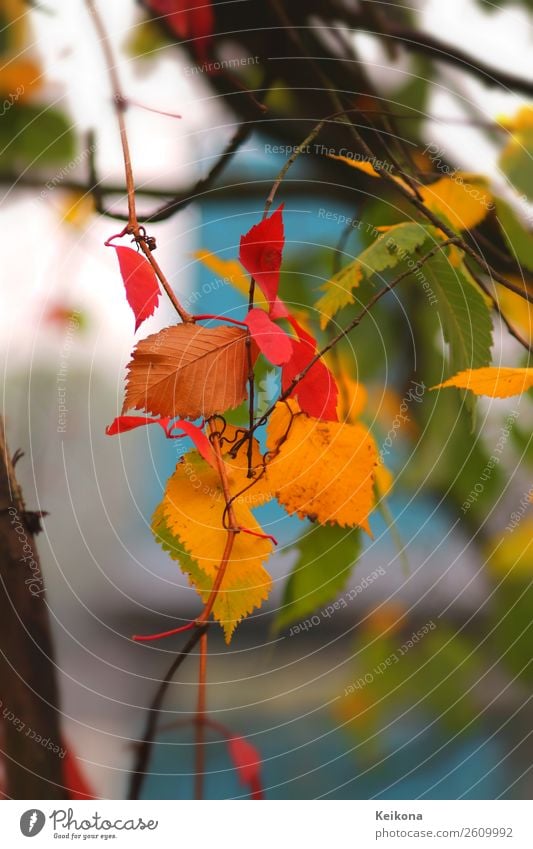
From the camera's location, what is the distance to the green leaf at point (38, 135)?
360 mm

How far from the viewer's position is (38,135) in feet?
1.18

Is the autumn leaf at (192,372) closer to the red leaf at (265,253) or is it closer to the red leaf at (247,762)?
the red leaf at (265,253)

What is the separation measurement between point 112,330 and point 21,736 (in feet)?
0.64

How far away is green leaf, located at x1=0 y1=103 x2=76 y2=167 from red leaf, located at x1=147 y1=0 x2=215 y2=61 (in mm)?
69

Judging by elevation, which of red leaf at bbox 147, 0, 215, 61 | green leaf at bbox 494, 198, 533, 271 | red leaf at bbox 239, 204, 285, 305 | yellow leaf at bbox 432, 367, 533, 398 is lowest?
yellow leaf at bbox 432, 367, 533, 398

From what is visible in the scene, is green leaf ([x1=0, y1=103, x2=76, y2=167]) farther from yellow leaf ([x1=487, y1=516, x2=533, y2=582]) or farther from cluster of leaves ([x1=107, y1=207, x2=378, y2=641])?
yellow leaf ([x1=487, y1=516, x2=533, y2=582])

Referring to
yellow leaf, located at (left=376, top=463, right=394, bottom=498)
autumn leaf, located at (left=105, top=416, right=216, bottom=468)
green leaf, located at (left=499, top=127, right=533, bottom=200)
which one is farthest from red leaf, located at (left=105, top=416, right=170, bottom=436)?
green leaf, located at (left=499, top=127, right=533, bottom=200)

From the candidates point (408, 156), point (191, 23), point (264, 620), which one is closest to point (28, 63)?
point (191, 23)

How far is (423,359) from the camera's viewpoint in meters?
0.36

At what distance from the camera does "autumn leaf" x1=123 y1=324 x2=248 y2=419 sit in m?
0.31

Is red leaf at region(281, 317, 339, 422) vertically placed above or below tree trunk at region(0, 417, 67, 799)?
above

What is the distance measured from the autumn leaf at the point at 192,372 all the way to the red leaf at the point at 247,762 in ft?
0.52

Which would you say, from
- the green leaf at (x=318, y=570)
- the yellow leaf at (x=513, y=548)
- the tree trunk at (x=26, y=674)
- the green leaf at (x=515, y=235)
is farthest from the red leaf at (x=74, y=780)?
the green leaf at (x=515, y=235)

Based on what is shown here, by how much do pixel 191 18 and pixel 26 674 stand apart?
1.06 ft
